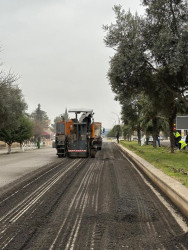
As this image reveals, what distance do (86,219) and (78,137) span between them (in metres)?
15.3

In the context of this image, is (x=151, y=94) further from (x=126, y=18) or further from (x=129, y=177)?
(x=129, y=177)

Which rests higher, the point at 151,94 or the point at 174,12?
the point at 174,12

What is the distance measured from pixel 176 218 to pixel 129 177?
5196mm

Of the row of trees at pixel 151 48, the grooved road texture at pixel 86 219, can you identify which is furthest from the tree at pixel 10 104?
the grooved road texture at pixel 86 219

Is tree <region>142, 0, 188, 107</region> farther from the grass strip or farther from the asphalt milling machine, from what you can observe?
the asphalt milling machine

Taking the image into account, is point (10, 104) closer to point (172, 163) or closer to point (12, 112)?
point (12, 112)

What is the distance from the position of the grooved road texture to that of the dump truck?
1193cm

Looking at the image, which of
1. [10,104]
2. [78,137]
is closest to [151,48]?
[78,137]

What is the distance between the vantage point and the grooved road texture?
13.4ft

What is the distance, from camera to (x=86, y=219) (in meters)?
5.21

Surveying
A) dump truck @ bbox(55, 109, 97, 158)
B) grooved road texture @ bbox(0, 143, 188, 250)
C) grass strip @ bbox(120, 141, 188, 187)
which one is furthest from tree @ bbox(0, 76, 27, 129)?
grooved road texture @ bbox(0, 143, 188, 250)

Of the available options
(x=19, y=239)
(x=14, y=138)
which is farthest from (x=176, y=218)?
(x=14, y=138)

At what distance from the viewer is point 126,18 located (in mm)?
17062

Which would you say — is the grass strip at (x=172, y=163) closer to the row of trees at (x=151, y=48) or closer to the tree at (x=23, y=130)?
the row of trees at (x=151, y=48)
